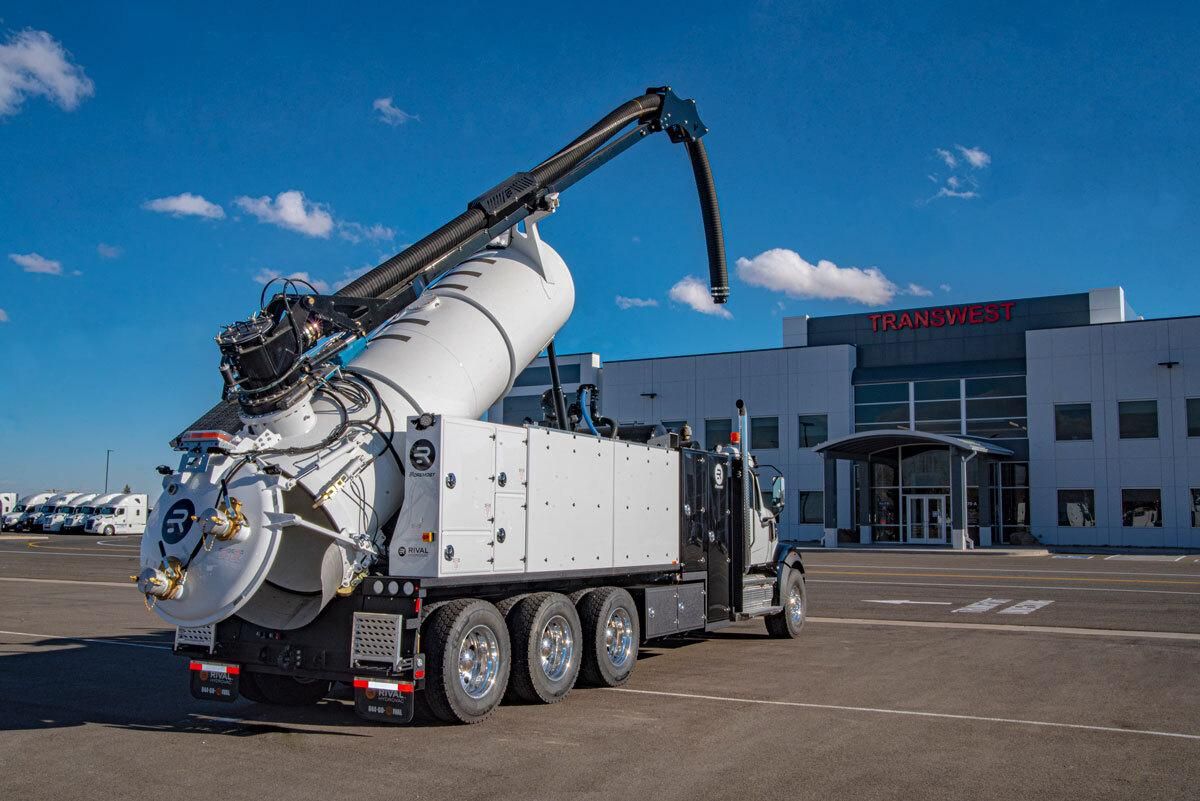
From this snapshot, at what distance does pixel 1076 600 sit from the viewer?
21219 mm

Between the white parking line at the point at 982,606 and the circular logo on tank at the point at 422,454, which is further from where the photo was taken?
the white parking line at the point at 982,606

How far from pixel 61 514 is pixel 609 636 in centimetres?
6448

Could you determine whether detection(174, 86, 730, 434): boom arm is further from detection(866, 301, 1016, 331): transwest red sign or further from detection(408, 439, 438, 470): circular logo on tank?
detection(866, 301, 1016, 331): transwest red sign

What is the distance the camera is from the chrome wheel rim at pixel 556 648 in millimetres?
9719

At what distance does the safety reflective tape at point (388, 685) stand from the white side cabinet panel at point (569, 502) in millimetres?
1717

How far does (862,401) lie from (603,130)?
4283cm

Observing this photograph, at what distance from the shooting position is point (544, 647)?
31.9 ft

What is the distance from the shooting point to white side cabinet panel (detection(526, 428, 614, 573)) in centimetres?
964

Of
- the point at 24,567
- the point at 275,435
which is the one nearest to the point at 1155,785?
the point at 275,435

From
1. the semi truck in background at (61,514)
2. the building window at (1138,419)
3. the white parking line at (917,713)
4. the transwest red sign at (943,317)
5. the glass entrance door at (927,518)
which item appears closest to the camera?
the white parking line at (917,713)

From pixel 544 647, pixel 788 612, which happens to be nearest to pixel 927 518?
pixel 788 612

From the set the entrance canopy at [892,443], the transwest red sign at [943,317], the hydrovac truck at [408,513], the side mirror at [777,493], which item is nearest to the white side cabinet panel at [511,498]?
the hydrovac truck at [408,513]

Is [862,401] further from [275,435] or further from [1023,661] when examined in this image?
[275,435]

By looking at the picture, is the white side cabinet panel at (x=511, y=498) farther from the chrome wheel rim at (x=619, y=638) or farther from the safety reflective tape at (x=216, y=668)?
the safety reflective tape at (x=216, y=668)
